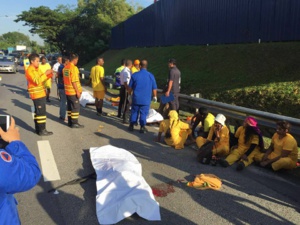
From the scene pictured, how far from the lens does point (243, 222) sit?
367 cm

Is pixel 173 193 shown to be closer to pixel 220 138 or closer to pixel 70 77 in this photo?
pixel 220 138

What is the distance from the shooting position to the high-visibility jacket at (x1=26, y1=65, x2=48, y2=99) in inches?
273

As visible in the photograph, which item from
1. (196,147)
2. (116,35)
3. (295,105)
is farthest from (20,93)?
(116,35)

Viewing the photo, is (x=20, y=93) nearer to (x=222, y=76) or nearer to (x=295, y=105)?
(x=222, y=76)

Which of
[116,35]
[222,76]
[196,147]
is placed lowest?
[196,147]

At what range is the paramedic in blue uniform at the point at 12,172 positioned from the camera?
1.63 metres

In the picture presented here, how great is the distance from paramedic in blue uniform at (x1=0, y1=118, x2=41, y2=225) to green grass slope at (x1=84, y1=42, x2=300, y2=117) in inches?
321

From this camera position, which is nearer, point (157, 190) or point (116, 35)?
point (157, 190)

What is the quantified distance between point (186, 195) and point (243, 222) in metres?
0.90

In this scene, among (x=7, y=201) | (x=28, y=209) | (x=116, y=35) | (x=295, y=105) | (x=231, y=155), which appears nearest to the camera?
(x=7, y=201)

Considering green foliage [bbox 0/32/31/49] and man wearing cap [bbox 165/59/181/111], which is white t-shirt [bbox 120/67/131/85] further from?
green foliage [bbox 0/32/31/49]

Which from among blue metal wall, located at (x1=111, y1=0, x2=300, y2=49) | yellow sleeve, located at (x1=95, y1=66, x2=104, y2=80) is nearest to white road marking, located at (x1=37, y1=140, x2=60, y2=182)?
yellow sleeve, located at (x1=95, y1=66, x2=104, y2=80)

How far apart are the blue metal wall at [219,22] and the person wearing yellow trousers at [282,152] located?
8729 millimetres

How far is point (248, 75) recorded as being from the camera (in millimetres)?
12219
